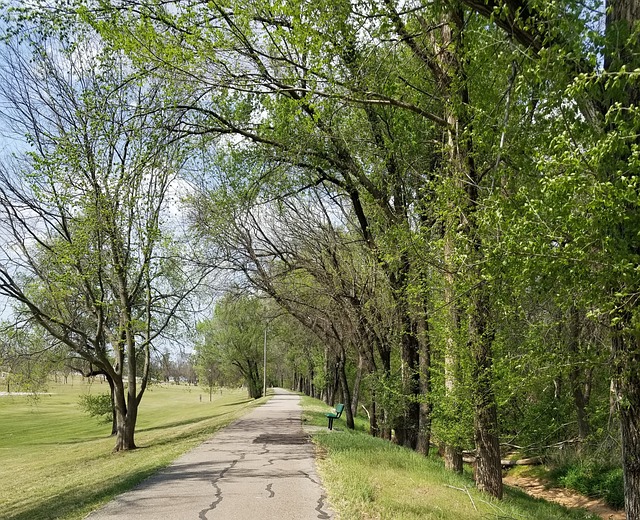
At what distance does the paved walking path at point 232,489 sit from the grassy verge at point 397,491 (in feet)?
1.16

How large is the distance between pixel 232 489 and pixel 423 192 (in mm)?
6018

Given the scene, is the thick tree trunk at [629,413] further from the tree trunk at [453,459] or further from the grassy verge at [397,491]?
the tree trunk at [453,459]

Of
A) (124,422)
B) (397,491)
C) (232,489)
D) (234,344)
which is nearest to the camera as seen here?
(397,491)

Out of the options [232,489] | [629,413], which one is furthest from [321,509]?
[629,413]

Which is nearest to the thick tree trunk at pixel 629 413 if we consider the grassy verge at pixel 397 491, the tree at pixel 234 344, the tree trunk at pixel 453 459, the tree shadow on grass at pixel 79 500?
the grassy verge at pixel 397 491

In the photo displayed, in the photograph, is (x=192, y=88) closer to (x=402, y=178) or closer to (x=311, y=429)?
(x=402, y=178)

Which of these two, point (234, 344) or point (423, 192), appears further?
point (234, 344)

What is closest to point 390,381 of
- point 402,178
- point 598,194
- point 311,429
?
point 311,429

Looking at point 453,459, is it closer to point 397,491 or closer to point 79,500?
point 397,491

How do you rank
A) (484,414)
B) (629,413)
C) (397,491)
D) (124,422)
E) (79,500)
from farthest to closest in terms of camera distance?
(124,422), (484,414), (79,500), (397,491), (629,413)

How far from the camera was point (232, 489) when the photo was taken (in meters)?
8.02

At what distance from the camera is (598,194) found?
377 cm

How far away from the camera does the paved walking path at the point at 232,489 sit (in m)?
6.62

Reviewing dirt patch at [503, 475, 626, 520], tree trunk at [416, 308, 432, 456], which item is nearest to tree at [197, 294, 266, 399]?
dirt patch at [503, 475, 626, 520]
